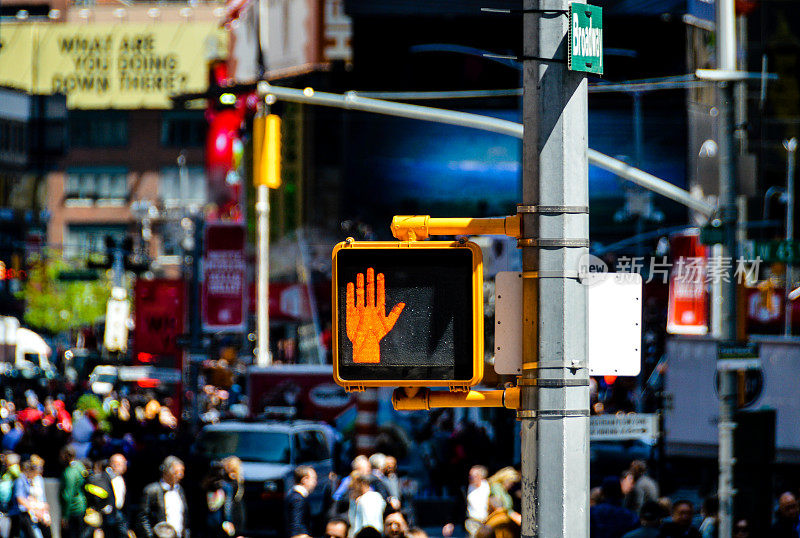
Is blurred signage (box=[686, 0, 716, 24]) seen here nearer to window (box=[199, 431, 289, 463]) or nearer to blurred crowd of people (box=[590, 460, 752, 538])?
window (box=[199, 431, 289, 463])

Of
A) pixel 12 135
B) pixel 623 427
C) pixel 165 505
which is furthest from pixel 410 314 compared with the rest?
pixel 12 135

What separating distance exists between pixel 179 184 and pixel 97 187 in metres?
6.01

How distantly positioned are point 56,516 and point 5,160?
1514 inches

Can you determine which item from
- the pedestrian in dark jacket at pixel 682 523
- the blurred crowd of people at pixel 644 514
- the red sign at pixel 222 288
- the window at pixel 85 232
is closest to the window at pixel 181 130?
the window at pixel 85 232

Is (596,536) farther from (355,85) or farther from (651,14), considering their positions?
(355,85)

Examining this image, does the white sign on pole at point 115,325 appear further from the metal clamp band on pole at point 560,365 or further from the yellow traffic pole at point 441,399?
the metal clamp band on pole at point 560,365

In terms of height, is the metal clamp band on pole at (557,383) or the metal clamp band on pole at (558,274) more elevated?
the metal clamp band on pole at (558,274)

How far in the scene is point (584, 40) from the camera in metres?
4.86

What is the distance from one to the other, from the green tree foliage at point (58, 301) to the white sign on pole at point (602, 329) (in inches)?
2892

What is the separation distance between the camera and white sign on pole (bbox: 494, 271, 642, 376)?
4.95 metres

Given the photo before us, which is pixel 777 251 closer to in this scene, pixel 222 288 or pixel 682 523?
pixel 682 523

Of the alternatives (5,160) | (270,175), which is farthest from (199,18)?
(270,175)

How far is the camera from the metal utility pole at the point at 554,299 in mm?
4797

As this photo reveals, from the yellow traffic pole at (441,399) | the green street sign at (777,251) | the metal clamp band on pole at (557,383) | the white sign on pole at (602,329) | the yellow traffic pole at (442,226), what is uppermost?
the green street sign at (777,251)
